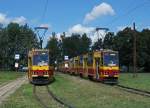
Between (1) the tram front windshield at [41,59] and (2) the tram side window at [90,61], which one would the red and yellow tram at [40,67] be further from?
(2) the tram side window at [90,61]

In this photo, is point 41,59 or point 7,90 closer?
point 7,90

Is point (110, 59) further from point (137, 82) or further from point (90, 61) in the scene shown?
point (90, 61)

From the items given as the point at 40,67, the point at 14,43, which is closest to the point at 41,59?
the point at 40,67

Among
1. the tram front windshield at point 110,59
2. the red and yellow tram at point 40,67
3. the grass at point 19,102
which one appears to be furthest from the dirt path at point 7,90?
the tram front windshield at point 110,59

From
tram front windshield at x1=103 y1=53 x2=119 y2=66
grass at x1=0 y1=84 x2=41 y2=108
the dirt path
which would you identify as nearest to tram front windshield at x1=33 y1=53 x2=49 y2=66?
the dirt path

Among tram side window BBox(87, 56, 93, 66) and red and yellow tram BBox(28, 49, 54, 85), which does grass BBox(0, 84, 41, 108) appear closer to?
red and yellow tram BBox(28, 49, 54, 85)

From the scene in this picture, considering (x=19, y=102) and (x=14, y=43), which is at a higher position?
(x=14, y=43)

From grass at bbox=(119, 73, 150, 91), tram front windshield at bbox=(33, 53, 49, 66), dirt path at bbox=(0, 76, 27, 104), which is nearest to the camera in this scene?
dirt path at bbox=(0, 76, 27, 104)

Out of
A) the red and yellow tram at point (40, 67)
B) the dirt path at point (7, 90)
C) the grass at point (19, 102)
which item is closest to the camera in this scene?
Result: the grass at point (19, 102)

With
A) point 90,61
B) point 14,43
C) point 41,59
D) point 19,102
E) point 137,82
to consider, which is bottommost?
point 19,102

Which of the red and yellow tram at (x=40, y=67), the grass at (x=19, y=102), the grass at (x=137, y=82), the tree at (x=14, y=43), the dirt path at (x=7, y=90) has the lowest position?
the grass at (x=19, y=102)

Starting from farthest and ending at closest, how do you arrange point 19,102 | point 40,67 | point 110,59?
1. point 110,59
2. point 40,67
3. point 19,102

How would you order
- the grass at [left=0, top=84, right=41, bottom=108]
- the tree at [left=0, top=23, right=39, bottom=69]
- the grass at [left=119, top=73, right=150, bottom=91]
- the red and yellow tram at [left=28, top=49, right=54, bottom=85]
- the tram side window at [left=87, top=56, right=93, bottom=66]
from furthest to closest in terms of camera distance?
1. the tree at [left=0, top=23, right=39, bottom=69]
2. the tram side window at [left=87, top=56, right=93, bottom=66]
3. the red and yellow tram at [left=28, top=49, right=54, bottom=85]
4. the grass at [left=119, top=73, right=150, bottom=91]
5. the grass at [left=0, top=84, right=41, bottom=108]

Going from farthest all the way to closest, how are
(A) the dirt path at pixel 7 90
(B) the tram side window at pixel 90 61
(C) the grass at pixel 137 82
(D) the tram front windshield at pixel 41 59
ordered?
(B) the tram side window at pixel 90 61
(D) the tram front windshield at pixel 41 59
(C) the grass at pixel 137 82
(A) the dirt path at pixel 7 90
